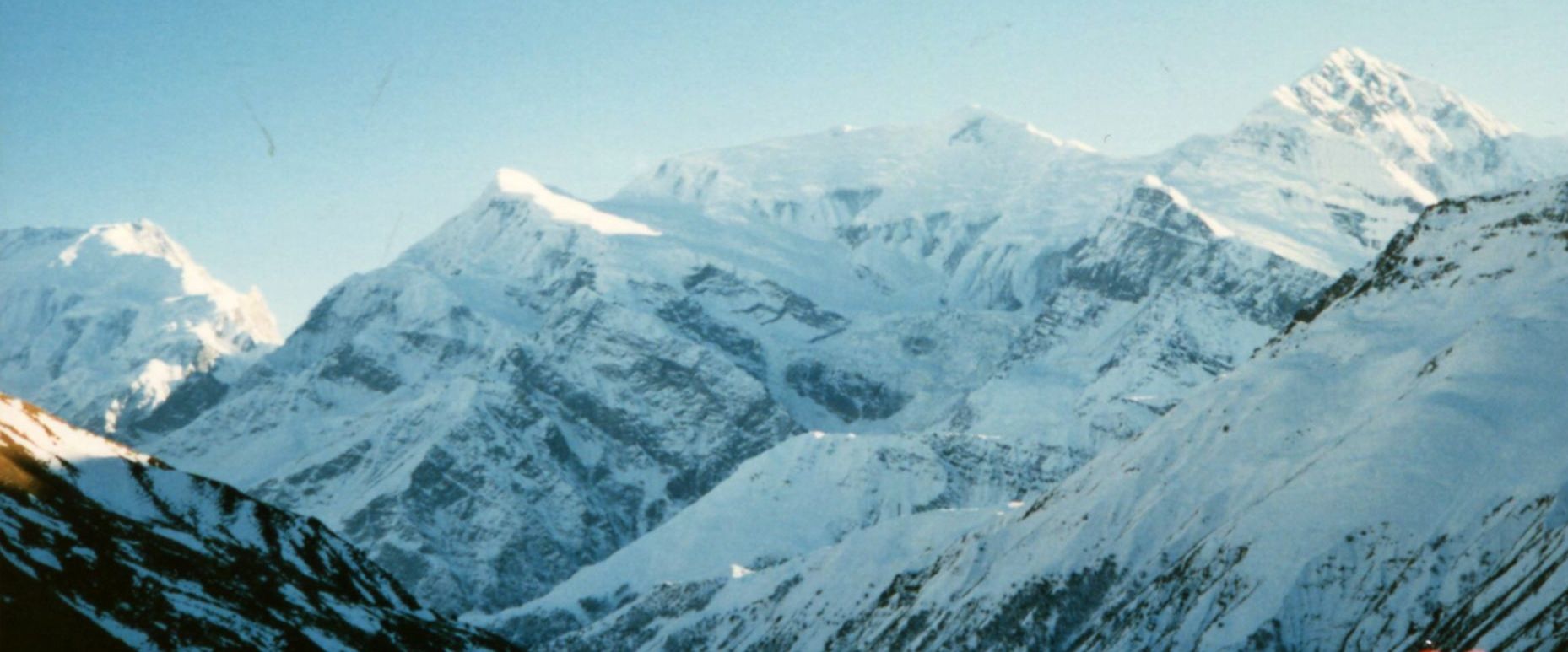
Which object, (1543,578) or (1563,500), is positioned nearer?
(1543,578)

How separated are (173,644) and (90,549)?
2443cm

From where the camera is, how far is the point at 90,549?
582 feet

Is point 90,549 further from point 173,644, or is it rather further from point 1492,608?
point 1492,608

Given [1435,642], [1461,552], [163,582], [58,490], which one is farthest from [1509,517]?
[58,490]

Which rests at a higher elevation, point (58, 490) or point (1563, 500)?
point (58, 490)

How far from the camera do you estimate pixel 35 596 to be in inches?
5940

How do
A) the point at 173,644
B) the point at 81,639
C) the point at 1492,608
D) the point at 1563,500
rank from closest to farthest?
the point at 81,639 < the point at 173,644 < the point at 1492,608 < the point at 1563,500

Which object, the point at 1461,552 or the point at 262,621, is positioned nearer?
the point at 262,621

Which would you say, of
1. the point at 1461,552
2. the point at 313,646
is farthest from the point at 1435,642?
the point at 313,646

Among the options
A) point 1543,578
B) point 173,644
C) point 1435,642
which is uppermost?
point 173,644

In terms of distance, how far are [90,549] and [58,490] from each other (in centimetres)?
2491

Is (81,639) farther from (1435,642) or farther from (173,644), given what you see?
(1435,642)

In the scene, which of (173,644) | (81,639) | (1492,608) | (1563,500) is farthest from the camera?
(1563,500)

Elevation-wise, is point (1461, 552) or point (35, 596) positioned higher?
point (35, 596)
